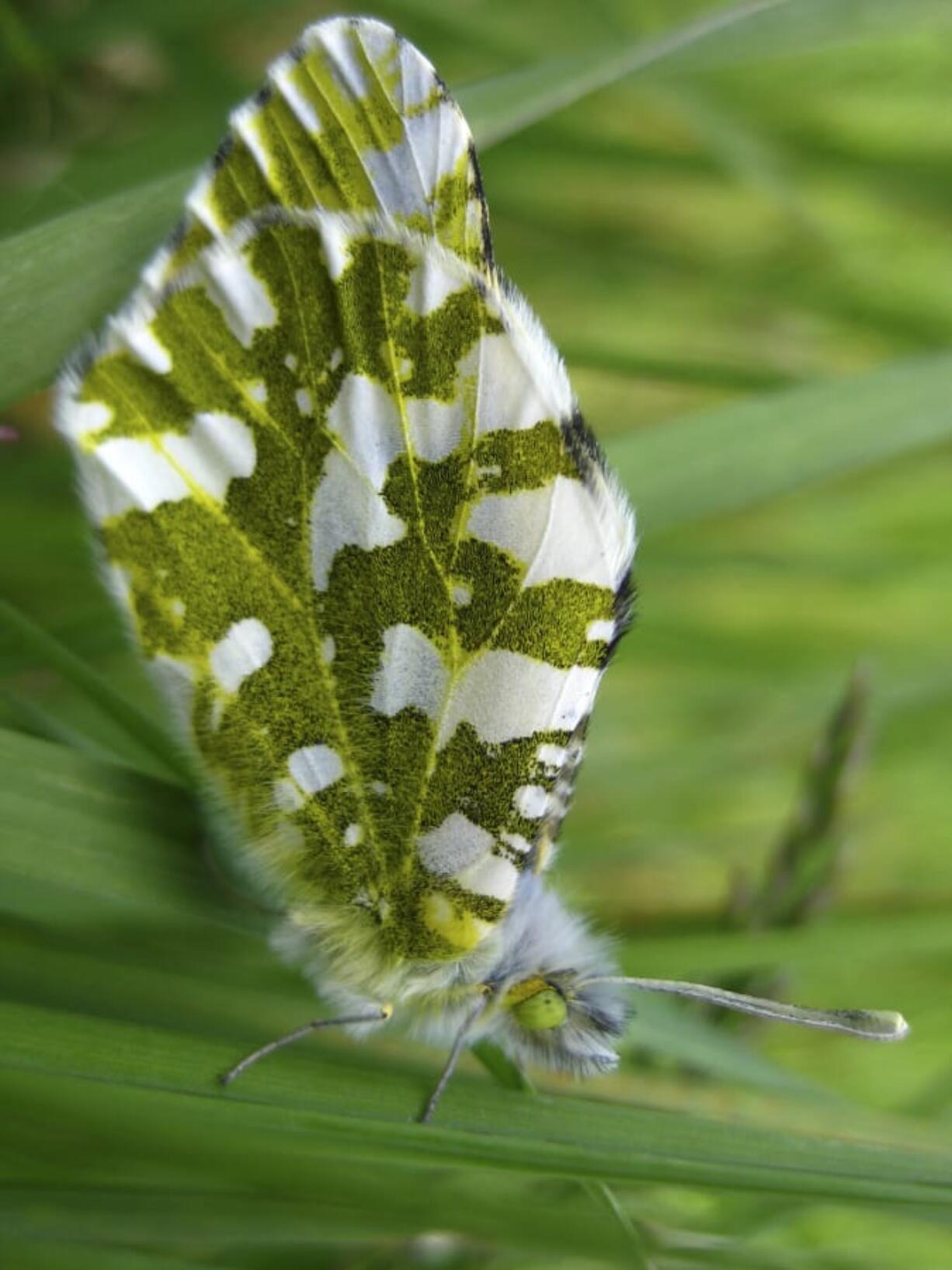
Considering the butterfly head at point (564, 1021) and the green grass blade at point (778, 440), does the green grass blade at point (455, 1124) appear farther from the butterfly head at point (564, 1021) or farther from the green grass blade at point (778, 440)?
the green grass blade at point (778, 440)

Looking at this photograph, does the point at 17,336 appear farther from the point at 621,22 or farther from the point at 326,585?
the point at 621,22

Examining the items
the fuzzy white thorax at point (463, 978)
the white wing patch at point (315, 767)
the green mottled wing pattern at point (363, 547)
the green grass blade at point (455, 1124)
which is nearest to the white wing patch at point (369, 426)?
the green mottled wing pattern at point (363, 547)

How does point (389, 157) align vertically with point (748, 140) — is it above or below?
below

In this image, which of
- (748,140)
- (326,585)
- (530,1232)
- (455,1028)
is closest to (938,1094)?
(530,1232)

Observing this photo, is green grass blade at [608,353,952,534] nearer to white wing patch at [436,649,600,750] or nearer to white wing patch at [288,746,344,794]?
white wing patch at [436,649,600,750]

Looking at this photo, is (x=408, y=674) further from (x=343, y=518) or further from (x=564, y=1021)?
(x=564, y=1021)

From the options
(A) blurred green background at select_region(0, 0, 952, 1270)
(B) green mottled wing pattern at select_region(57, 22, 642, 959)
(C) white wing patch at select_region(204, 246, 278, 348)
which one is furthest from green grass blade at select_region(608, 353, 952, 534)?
(C) white wing patch at select_region(204, 246, 278, 348)

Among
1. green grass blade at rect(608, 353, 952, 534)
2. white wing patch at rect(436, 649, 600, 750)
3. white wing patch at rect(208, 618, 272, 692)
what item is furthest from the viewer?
green grass blade at rect(608, 353, 952, 534)
